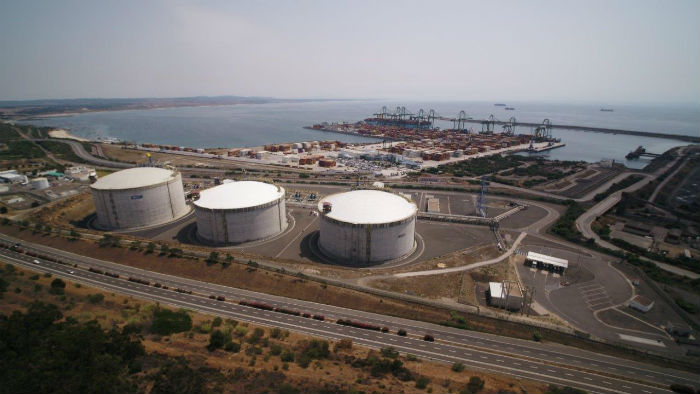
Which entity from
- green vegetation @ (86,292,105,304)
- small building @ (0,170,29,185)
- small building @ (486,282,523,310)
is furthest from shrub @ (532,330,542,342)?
small building @ (0,170,29,185)

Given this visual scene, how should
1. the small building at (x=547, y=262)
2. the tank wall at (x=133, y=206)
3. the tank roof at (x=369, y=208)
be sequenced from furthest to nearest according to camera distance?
the tank wall at (x=133, y=206), the tank roof at (x=369, y=208), the small building at (x=547, y=262)

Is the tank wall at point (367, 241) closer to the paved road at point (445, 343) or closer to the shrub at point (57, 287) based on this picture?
the paved road at point (445, 343)

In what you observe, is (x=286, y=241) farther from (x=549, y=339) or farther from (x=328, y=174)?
(x=328, y=174)

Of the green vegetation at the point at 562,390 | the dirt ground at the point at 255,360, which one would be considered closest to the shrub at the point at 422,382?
the dirt ground at the point at 255,360

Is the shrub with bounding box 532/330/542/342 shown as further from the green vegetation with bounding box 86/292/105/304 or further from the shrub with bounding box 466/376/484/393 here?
the green vegetation with bounding box 86/292/105/304

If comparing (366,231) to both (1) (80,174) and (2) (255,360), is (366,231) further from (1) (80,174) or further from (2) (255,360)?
(1) (80,174)
